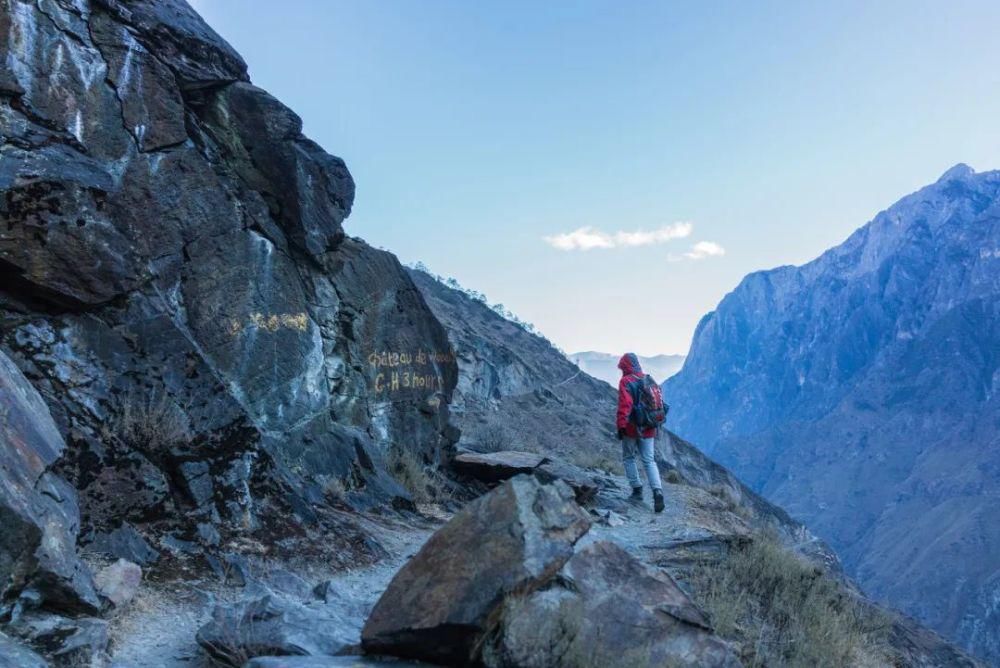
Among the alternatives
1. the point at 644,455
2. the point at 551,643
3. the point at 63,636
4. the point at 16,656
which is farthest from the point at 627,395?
the point at 16,656

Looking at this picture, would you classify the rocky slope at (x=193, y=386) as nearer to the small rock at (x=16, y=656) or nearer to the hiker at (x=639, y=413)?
the small rock at (x=16, y=656)

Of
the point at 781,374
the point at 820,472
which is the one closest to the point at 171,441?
the point at 820,472

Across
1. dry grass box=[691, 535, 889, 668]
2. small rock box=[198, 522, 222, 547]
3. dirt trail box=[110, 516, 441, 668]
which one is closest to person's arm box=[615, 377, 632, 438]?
dry grass box=[691, 535, 889, 668]

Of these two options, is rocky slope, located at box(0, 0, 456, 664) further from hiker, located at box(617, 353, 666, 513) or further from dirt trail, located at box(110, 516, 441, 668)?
hiker, located at box(617, 353, 666, 513)

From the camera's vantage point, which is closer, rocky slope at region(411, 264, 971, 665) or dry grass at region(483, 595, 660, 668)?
dry grass at region(483, 595, 660, 668)

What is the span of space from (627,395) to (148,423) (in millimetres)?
6098

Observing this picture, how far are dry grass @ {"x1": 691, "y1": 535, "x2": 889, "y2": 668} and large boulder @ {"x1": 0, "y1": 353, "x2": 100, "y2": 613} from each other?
3.97m

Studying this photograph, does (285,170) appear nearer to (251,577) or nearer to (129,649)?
(251,577)

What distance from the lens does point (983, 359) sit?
117m

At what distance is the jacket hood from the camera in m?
10.3

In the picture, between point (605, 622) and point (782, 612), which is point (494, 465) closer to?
point (782, 612)

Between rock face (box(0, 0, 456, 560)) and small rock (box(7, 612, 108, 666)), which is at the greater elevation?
rock face (box(0, 0, 456, 560))

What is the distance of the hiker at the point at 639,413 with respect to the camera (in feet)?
32.2

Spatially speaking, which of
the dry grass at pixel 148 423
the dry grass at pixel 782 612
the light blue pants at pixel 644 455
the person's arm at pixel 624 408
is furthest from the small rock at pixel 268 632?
the light blue pants at pixel 644 455
